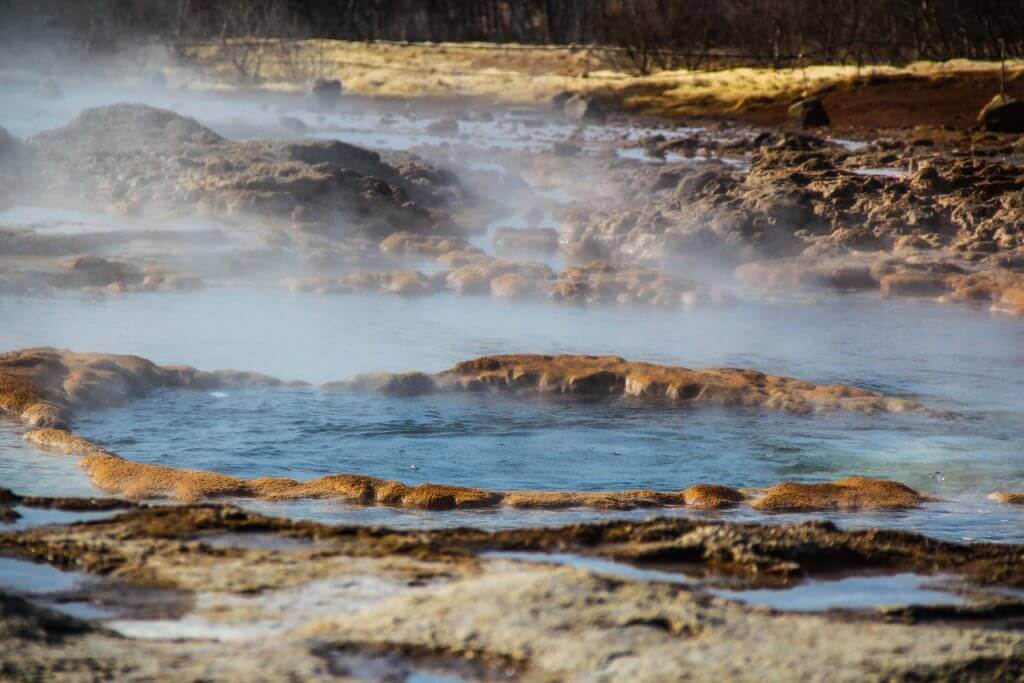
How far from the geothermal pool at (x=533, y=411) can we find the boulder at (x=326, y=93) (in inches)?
998

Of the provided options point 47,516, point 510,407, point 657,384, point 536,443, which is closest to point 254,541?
point 47,516

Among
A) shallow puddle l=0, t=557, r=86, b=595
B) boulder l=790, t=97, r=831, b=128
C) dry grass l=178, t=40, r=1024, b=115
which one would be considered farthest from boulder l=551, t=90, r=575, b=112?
shallow puddle l=0, t=557, r=86, b=595

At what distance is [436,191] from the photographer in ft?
55.7

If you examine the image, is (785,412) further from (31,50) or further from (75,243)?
(31,50)

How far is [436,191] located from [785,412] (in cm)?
1005

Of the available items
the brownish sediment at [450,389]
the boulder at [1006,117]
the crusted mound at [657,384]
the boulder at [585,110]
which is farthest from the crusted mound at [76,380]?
the boulder at [585,110]

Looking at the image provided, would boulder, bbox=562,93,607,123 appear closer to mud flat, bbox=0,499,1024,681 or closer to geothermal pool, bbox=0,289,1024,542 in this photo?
geothermal pool, bbox=0,289,1024,542

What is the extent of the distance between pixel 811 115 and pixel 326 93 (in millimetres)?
14639

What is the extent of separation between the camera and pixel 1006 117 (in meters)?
23.1

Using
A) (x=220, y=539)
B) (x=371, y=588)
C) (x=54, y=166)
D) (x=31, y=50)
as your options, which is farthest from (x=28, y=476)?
(x=31, y=50)

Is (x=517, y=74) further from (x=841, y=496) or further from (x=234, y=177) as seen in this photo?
(x=841, y=496)

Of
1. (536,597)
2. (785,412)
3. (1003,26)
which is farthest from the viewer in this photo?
(1003,26)

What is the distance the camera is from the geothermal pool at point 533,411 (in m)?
6.05

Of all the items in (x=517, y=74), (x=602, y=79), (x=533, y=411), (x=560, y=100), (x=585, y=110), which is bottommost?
(x=533, y=411)
